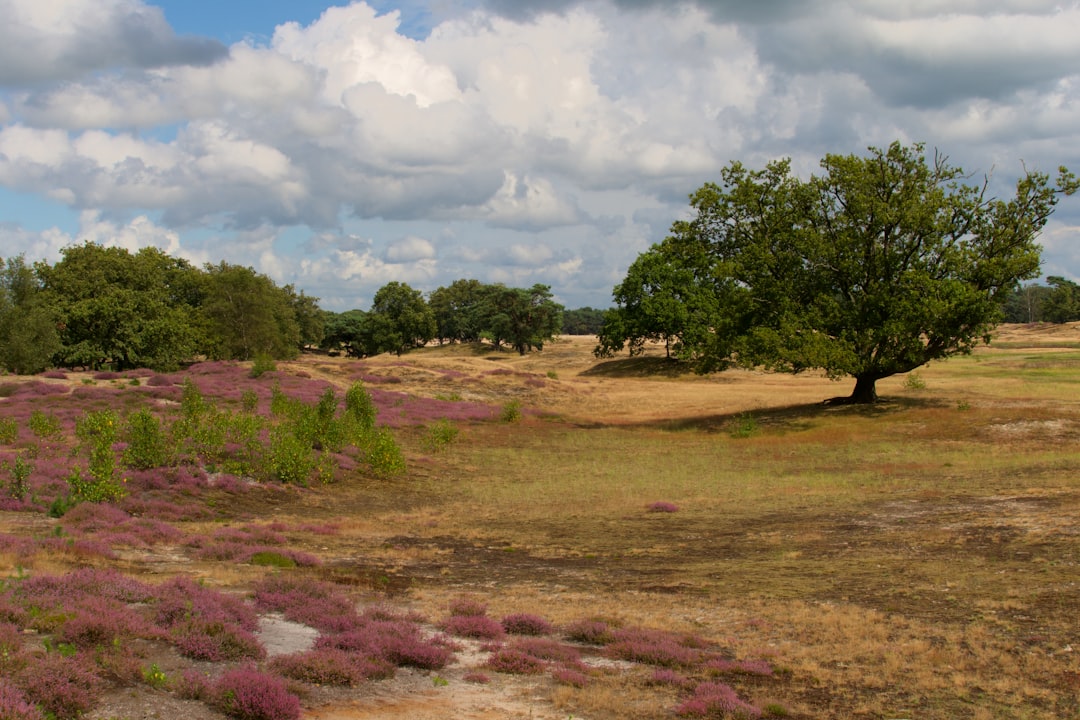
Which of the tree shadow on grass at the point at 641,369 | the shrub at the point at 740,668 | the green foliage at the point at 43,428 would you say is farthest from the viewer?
the tree shadow on grass at the point at 641,369

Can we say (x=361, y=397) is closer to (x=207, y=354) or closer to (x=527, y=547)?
Answer: (x=527, y=547)

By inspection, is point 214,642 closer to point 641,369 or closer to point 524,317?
point 641,369

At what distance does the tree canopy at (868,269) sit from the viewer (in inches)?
1438

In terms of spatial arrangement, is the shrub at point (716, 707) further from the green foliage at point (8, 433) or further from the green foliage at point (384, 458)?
the green foliage at point (8, 433)

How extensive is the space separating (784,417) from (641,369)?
1417 inches

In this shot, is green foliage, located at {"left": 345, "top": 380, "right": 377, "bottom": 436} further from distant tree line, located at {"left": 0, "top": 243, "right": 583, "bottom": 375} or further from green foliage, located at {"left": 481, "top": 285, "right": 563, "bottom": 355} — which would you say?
green foliage, located at {"left": 481, "top": 285, "right": 563, "bottom": 355}

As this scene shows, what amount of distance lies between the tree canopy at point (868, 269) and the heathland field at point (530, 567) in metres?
3.60

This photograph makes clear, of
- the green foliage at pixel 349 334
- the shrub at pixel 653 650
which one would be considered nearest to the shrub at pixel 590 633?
the shrub at pixel 653 650

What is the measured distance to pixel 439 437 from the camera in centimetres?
3472

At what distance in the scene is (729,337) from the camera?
41.7 m

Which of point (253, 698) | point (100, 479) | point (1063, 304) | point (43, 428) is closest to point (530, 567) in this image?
point (253, 698)

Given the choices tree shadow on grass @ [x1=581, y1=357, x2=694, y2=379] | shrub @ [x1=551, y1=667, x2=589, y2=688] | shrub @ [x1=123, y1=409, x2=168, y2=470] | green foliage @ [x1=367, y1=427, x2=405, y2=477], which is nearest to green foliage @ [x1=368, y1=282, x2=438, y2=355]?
tree shadow on grass @ [x1=581, y1=357, x2=694, y2=379]

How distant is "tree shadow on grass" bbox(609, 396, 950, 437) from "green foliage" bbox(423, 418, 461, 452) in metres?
11.8

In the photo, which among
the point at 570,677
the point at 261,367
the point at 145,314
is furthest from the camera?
the point at 145,314
